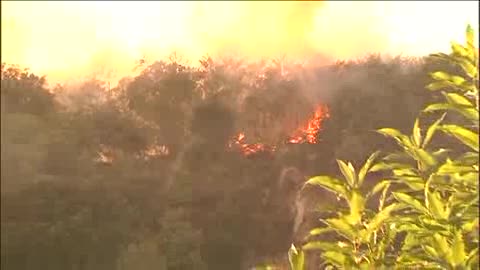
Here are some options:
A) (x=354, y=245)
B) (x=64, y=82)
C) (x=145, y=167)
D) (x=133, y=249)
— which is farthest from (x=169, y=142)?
(x=354, y=245)

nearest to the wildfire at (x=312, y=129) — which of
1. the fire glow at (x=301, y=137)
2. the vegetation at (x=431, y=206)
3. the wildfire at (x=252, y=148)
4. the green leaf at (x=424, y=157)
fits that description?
the fire glow at (x=301, y=137)

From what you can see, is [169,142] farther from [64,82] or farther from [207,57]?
[64,82]

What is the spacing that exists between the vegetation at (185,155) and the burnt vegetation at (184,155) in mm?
16

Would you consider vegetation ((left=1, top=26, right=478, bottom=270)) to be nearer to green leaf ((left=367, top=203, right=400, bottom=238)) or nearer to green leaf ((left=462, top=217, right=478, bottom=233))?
green leaf ((left=367, top=203, right=400, bottom=238))

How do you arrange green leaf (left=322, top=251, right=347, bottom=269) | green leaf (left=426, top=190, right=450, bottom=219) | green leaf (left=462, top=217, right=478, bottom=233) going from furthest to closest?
green leaf (left=322, top=251, right=347, bottom=269)
green leaf (left=426, top=190, right=450, bottom=219)
green leaf (left=462, top=217, right=478, bottom=233)

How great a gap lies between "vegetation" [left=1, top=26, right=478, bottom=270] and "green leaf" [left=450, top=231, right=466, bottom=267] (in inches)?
165

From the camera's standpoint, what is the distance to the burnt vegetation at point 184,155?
265 inches

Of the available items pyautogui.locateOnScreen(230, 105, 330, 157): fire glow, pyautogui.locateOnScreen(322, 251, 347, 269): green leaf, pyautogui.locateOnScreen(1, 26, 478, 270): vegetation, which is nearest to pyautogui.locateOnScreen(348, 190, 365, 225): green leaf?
pyautogui.locateOnScreen(322, 251, 347, 269): green leaf

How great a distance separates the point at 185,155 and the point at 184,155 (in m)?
0.01

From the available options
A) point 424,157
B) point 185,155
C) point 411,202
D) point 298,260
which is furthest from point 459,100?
point 185,155

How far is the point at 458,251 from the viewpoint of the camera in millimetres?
1595

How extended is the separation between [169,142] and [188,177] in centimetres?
60

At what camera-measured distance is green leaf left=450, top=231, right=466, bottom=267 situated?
1594mm

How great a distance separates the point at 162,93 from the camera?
806 centimetres
